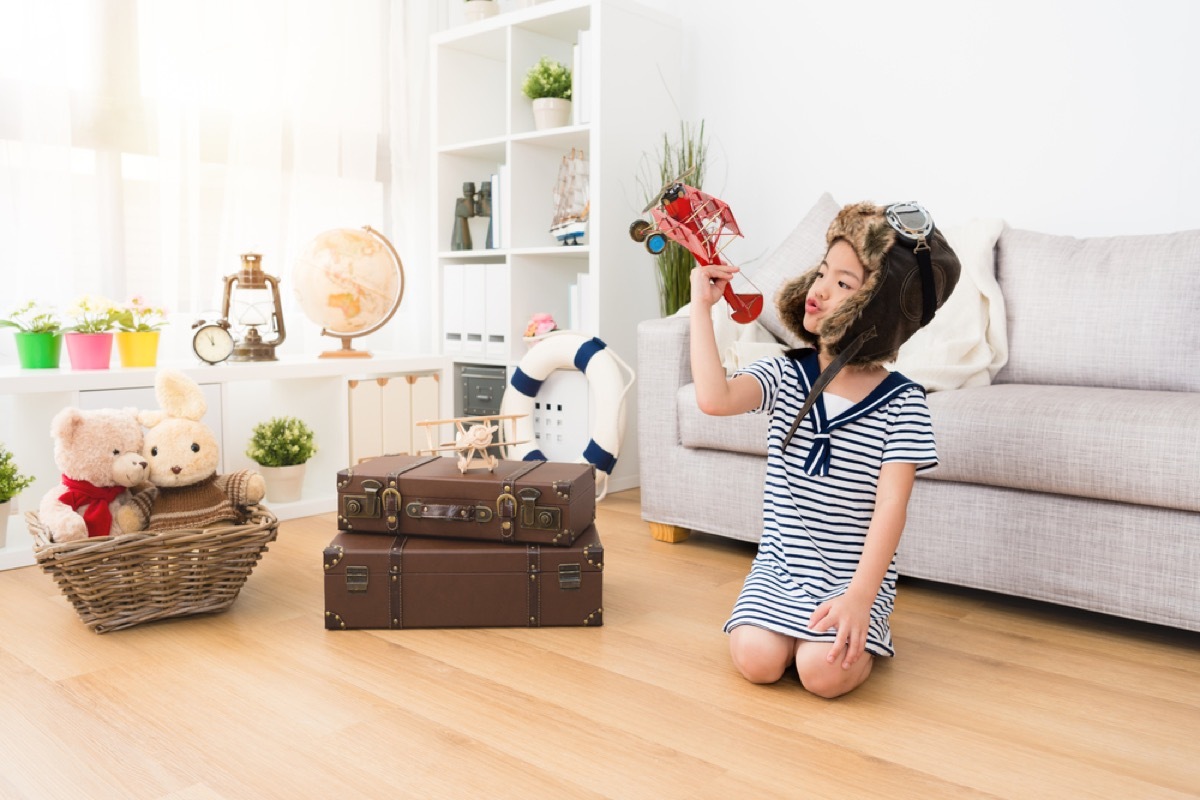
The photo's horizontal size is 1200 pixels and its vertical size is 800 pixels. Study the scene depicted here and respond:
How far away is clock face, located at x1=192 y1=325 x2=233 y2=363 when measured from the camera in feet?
8.43

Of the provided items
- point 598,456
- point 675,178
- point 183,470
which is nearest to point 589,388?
point 598,456

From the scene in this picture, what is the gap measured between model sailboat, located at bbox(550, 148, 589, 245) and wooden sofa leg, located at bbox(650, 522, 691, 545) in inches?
41.8

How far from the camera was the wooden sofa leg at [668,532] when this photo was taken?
244 centimetres

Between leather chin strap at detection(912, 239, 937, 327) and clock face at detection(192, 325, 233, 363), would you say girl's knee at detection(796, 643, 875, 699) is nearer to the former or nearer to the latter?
leather chin strap at detection(912, 239, 937, 327)

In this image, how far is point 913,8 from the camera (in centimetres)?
280

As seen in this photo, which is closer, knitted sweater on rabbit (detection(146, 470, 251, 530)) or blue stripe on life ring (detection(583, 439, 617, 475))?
knitted sweater on rabbit (detection(146, 470, 251, 530))

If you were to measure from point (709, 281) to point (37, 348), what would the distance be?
1.66m

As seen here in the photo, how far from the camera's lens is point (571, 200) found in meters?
3.16

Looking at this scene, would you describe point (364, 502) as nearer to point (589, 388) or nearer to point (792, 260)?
point (589, 388)

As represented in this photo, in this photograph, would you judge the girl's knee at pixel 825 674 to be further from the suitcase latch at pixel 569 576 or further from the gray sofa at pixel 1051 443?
the gray sofa at pixel 1051 443

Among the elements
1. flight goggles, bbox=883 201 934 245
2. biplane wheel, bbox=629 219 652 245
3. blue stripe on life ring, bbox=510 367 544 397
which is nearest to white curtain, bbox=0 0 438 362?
blue stripe on life ring, bbox=510 367 544 397

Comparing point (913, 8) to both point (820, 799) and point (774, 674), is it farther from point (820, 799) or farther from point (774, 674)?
point (820, 799)

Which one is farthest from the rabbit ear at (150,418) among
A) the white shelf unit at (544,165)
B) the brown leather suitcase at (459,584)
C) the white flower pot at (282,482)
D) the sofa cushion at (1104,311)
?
the sofa cushion at (1104,311)

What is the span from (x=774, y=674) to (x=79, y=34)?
2.50 m
